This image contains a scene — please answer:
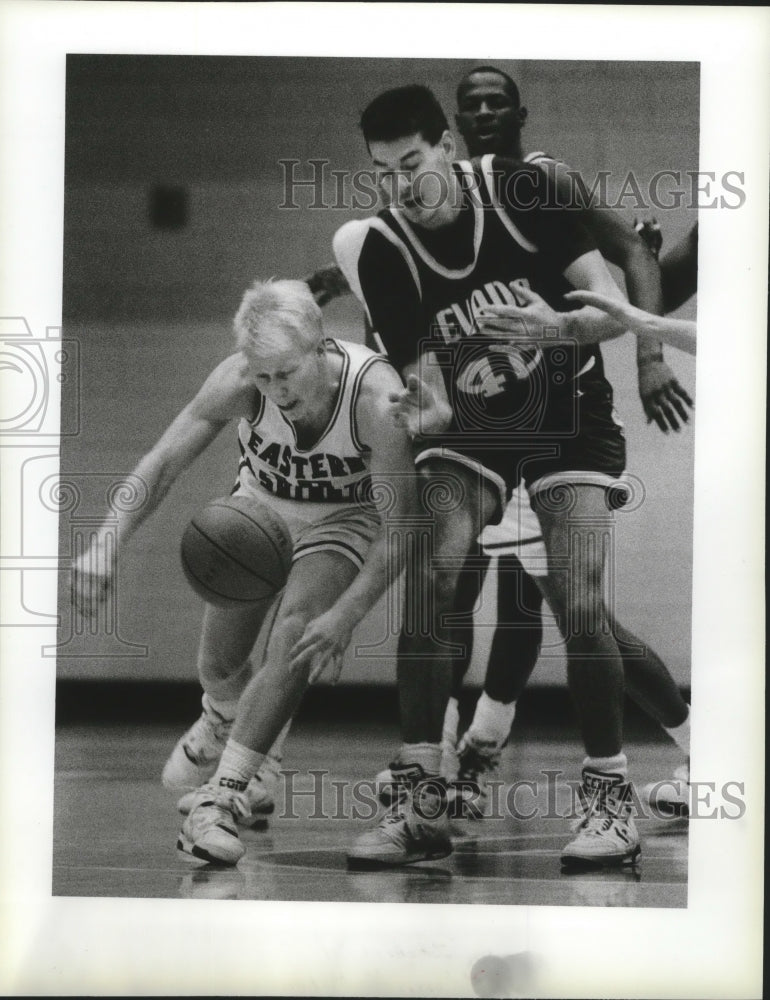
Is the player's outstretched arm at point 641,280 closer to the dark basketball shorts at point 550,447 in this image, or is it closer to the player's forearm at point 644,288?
the player's forearm at point 644,288

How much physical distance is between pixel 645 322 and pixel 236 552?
1115 millimetres

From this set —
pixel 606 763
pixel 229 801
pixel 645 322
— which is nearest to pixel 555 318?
pixel 645 322

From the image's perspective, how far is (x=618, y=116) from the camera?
2357mm

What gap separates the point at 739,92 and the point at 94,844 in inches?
92.9

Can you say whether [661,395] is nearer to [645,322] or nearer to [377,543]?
[645,322]

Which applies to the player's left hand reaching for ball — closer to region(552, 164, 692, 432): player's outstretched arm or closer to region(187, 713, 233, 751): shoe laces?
region(552, 164, 692, 432): player's outstretched arm

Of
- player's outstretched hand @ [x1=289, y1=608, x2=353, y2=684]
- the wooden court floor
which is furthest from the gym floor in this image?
player's outstretched hand @ [x1=289, y1=608, x2=353, y2=684]

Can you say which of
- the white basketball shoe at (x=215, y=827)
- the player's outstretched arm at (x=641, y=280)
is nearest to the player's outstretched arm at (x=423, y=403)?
the player's outstretched arm at (x=641, y=280)

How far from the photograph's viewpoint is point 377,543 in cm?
234

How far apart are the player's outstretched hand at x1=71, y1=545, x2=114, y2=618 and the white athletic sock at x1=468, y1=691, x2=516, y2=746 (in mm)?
930

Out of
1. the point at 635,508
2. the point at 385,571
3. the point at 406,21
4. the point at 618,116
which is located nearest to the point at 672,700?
the point at 635,508

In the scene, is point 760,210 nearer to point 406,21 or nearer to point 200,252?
point 406,21

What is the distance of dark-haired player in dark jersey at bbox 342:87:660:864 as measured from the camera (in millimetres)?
2328

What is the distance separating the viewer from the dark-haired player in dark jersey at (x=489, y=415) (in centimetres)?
233
